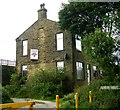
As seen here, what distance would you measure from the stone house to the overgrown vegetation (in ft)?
5.55

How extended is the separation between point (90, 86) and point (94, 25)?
7924 millimetres

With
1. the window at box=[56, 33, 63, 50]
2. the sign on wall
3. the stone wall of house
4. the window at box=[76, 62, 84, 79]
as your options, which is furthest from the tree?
the sign on wall

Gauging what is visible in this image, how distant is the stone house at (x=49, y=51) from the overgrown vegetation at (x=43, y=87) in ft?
5.55

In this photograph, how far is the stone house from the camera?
29609 mm

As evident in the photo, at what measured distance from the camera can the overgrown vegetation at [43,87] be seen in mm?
26766

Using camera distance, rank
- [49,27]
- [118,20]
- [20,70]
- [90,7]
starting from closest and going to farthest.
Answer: [118,20] → [90,7] → [49,27] → [20,70]

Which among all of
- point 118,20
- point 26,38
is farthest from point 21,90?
point 118,20

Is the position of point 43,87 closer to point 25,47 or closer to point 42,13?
point 25,47

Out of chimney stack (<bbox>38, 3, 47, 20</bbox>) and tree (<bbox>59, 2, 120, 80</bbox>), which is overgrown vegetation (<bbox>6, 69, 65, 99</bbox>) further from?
chimney stack (<bbox>38, 3, 47, 20</bbox>)

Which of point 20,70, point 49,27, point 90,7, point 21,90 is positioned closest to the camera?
point 90,7

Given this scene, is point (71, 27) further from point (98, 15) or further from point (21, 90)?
Answer: point (21, 90)

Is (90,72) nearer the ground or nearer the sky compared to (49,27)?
nearer the ground

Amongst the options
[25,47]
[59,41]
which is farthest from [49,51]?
[25,47]

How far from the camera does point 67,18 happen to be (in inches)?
1077
